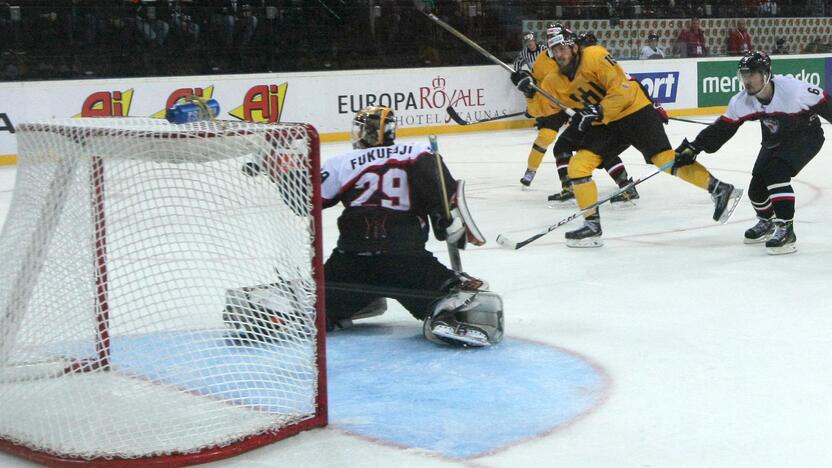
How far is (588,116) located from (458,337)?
112 inches

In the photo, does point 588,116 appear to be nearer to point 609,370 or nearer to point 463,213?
point 463,213

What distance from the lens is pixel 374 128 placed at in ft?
12.5

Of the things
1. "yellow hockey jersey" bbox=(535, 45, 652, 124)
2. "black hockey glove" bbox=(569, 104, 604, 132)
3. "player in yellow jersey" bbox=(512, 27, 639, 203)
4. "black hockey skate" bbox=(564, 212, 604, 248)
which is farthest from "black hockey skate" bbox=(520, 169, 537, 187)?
"black hockey skate" bbox=(564, 212, 604, 248)

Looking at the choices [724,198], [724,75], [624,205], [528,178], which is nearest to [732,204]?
[724,198]

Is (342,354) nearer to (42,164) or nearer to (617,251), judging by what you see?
(42,164)

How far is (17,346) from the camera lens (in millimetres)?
3000

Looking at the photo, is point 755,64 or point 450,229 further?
point 755,64

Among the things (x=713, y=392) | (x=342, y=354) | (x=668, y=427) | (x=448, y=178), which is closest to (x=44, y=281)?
(x=342, y=354)

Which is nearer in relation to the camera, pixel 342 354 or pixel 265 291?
pixel 265 291

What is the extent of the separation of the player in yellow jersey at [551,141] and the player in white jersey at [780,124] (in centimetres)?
100

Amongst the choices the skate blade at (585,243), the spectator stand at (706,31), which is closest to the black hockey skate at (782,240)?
the skate blade at (585,243)

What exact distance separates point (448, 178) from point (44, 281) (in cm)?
144

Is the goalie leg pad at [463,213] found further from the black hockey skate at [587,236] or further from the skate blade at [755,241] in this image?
the skate blade at [755,241]

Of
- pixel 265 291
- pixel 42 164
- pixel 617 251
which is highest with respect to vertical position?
pixel 42 164
